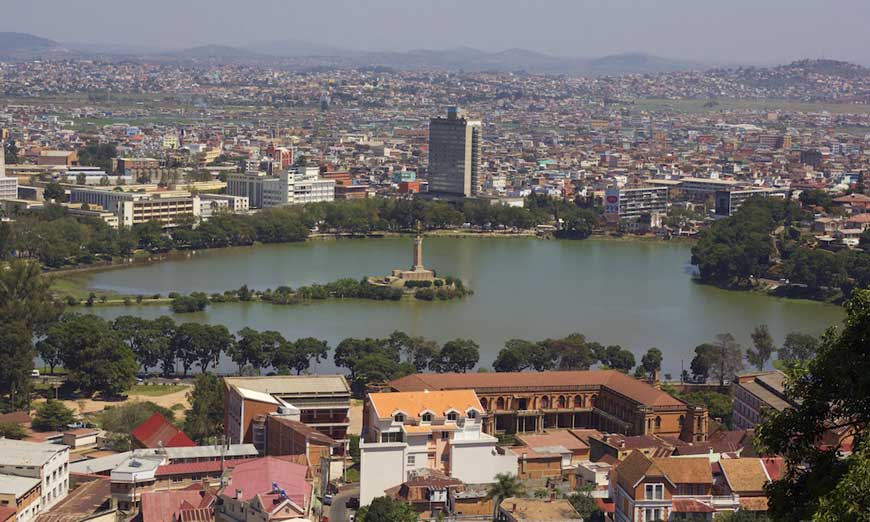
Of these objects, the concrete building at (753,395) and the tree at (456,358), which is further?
the tree at (456,358)

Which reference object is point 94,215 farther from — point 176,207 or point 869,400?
point 869,400

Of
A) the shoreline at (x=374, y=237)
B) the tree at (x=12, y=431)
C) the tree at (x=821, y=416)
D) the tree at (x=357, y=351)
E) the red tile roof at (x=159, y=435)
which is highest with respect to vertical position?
the tree at (x=821, y=416)

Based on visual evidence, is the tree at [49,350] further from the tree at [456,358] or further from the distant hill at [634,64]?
the distant hill at [634,64]

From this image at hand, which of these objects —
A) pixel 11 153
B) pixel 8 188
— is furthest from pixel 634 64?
pixel 8 188

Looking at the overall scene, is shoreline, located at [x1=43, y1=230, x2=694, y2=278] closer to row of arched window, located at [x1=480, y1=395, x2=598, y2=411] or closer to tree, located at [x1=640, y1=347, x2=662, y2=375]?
tree, located at [x1=640, y1=347, x2=662, y2=375]

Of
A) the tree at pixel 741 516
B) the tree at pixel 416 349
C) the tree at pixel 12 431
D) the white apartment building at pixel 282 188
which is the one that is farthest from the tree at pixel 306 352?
the white apartment building at pixel 282 188

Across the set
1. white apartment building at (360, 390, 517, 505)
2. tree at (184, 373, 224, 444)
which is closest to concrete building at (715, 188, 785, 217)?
tree at (184, 373, 224, 444)
